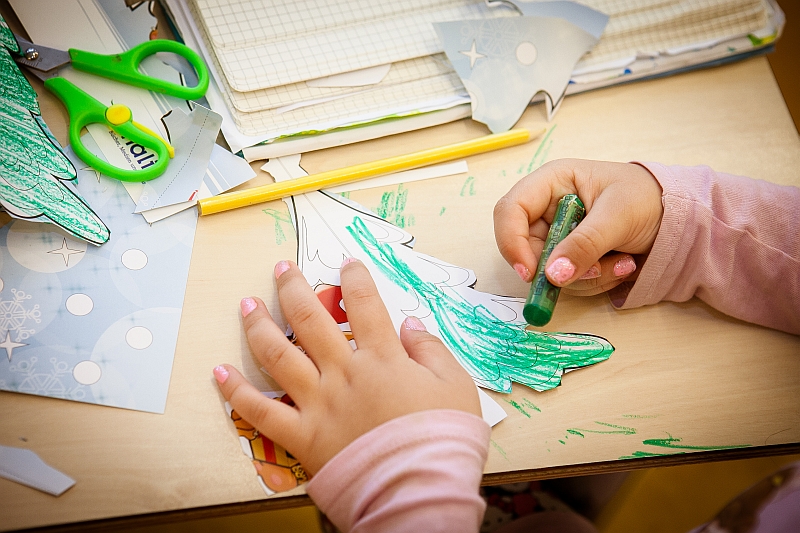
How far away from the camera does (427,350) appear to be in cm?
50

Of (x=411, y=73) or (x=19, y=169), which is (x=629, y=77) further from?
(x=19, y=169)

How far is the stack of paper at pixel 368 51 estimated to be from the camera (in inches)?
24.2

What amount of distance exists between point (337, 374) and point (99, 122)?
1.17ft

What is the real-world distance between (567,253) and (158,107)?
43 centimetres

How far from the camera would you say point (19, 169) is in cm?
52

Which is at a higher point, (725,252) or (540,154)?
(540,154)

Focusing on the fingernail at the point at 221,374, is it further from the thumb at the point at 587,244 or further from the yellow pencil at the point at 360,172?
the thumb at the point at 587,244

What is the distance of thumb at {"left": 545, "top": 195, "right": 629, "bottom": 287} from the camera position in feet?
1.64

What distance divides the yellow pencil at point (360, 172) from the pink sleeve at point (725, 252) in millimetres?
151

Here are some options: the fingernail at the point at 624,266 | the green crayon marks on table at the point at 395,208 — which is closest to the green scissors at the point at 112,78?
the green crayon marks on table at the point at 395,208

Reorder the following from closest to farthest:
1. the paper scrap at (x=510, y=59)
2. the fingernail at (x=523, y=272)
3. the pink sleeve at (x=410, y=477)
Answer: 1. the pink sleeve at (x=410, y=477)
2. the fingernail at (x=523, y=272)
3. the paper scrap at (x=510, y=59)

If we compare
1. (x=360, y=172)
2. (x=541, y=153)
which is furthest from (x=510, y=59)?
(x=360, y=172)

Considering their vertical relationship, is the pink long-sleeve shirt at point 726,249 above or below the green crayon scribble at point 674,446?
above

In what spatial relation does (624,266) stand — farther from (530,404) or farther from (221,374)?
(221,374)
